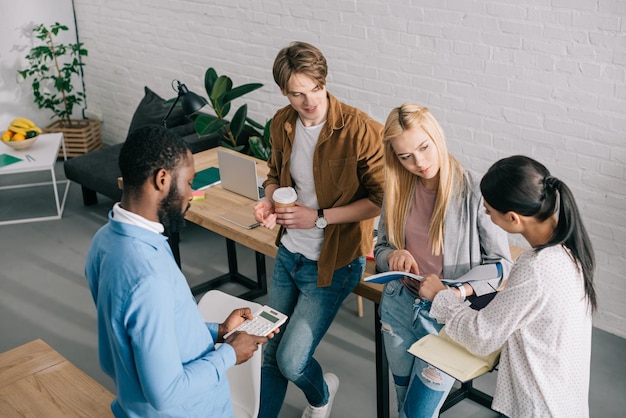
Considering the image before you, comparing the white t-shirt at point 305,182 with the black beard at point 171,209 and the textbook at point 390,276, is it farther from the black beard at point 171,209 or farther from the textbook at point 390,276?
the black beard at point 171,209

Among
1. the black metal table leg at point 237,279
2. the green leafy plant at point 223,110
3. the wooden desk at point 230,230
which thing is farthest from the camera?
the green leafy plant at point 223,110

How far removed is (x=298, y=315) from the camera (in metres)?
2.81

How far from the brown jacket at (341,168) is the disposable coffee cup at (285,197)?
113mm

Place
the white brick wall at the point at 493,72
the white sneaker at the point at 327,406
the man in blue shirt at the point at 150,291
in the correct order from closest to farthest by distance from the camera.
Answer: the man in blue shirt at the point at 150,291, the white sneaker at the point at 327,406, the white brick wall at the point at 493,72

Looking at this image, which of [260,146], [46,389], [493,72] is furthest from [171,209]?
[260,146]

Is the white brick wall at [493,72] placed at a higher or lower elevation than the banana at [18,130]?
higher

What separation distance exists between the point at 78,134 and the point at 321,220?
4584 mm

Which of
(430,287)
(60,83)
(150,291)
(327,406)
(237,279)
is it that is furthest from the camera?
(60,83)

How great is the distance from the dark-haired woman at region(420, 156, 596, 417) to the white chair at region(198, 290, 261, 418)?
0.79 meters

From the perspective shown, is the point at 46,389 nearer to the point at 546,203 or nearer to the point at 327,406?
the point at 327,406

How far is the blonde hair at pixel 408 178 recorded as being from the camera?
2.33 meters

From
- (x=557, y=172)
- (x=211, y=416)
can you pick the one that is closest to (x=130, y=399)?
(x=211, y=416)

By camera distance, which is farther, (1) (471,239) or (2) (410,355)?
(2) (410,355)

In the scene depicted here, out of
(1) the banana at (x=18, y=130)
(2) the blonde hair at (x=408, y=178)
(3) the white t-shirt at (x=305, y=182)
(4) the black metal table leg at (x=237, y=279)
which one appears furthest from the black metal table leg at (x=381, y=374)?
(1) the banana at (x=18, y=130)
